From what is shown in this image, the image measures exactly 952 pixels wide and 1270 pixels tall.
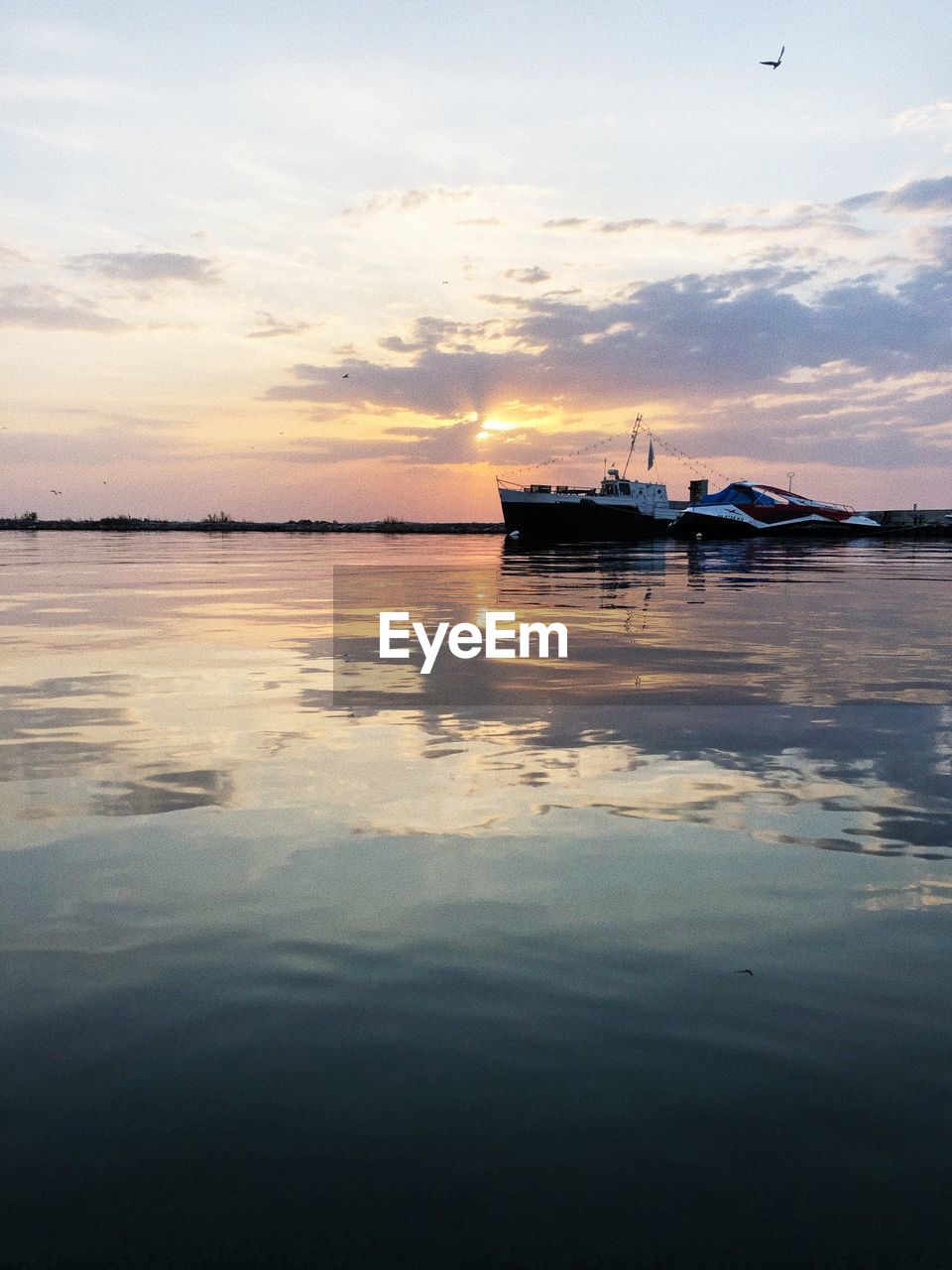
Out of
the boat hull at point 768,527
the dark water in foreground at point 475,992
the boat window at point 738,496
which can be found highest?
the boat window at point 738,496

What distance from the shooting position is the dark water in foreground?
3.16 m

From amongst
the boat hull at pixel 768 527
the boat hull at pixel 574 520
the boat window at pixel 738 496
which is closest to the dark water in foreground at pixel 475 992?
the boat hull at pixel 574 520

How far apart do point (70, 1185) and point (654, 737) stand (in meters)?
7.68

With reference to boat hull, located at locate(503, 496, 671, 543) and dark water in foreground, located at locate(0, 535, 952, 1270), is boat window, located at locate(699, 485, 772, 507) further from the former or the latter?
dark water in foreground, located at locate(0, 535, 952, 1270)

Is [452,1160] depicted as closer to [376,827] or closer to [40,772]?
[376,827]

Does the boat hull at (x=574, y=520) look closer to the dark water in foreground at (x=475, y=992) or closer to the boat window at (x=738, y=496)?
the boat window at (x=738, y=496)

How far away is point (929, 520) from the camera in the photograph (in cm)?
14288

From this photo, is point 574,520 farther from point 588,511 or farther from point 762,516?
point 762,516

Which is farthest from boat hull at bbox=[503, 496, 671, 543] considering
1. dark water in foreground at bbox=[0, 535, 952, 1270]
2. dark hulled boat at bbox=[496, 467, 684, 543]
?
dark water in foreground at bbox=[0, 535, 952, 1270]

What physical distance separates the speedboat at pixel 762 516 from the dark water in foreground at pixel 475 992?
306 ft

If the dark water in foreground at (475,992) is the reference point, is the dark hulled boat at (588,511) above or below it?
above

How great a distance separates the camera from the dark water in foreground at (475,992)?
316 centimetres

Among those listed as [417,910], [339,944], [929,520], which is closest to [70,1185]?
[339,944]

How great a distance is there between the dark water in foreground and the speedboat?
9332 centimetres
